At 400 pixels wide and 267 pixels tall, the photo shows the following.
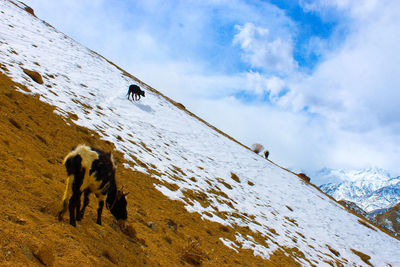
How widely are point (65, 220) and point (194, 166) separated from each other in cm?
1586

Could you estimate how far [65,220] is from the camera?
587 centimetres

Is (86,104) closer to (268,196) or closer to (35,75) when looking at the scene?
(35,75)

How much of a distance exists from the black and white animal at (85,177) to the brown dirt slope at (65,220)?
39 cm

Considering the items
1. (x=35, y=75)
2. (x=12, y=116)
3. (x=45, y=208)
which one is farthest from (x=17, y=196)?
(x=35, y=75)

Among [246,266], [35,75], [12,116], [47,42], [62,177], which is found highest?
[47,42]

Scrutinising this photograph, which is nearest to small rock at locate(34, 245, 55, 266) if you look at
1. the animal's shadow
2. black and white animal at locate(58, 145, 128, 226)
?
black and white animal at locate(58, 145, 128, 226)

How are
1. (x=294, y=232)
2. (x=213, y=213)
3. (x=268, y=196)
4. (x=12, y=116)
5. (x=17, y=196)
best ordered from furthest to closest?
(x=268, y=196)
(x=294, y=232)
(x=213, y=213)
(x=12, y=116)
(x=17, y=196)

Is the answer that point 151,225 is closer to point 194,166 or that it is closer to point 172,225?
point 172,225

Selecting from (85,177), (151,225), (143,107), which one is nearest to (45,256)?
(85,177)

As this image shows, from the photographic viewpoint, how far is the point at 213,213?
14578mm

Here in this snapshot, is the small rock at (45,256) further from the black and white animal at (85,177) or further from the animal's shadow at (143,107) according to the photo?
the animal's shadow at (143,107)

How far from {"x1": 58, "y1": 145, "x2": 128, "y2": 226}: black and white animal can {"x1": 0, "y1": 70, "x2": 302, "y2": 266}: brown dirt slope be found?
0.39 m

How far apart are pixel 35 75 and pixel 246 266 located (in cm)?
1708

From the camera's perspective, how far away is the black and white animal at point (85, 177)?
5.57 m
